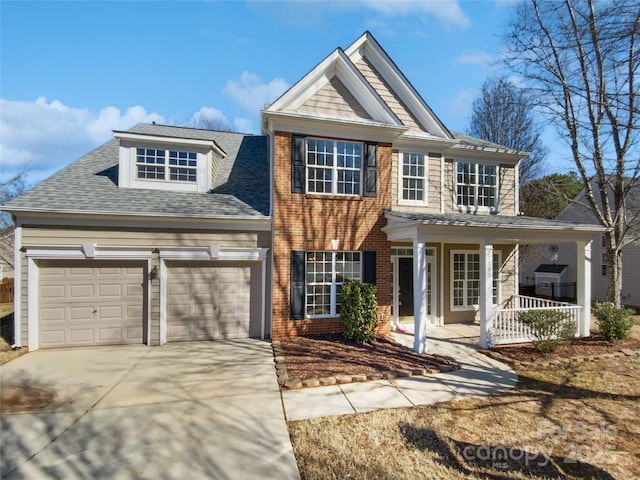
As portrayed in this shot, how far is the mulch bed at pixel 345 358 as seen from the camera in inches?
259

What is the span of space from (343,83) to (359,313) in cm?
695

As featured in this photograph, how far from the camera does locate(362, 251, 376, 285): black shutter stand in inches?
376

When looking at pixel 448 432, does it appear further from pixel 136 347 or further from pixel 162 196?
pixel 162 196

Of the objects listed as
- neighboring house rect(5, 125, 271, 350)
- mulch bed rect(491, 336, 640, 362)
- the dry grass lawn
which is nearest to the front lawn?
the dry grass lawn

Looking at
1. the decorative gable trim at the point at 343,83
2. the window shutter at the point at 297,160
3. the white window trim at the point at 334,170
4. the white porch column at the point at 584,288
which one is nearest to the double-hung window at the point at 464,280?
the white porch column at the point at 584,288

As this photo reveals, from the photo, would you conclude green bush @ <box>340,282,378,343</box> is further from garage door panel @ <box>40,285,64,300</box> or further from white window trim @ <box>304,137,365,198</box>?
garage door panel @ <box>40,285,64,300</box>

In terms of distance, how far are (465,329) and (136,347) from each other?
10.00 meters

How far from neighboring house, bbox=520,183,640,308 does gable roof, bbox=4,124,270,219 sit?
1398cm

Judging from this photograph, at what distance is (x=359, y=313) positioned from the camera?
8547 millimetres

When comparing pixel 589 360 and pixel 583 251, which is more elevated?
pixel 583 251

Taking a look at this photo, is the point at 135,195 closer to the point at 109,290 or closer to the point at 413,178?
the point at 109,290

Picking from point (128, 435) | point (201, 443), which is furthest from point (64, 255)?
point (201, 443)

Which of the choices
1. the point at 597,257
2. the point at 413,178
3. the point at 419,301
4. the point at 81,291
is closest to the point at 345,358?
the point at 419,301

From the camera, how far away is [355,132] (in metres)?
9.50
